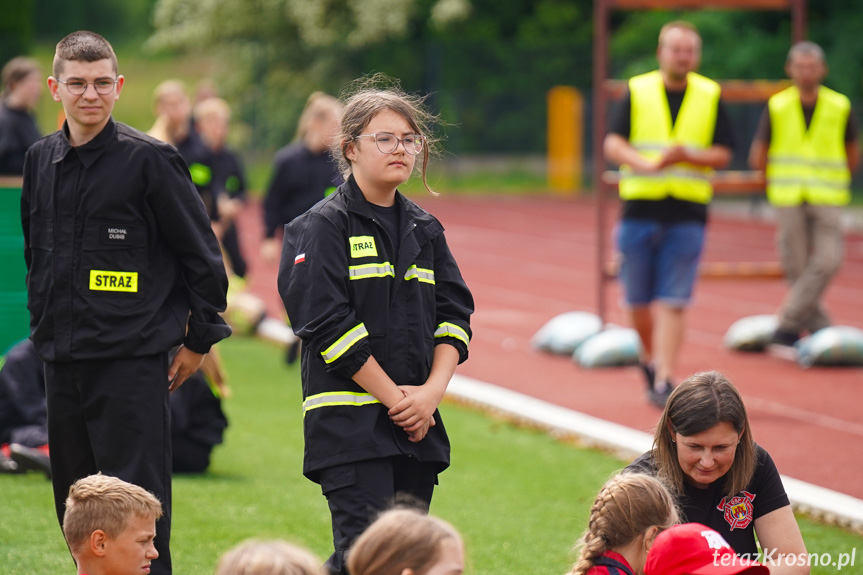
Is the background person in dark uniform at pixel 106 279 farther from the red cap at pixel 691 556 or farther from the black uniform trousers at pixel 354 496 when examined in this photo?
the red cap at pixel 691 556

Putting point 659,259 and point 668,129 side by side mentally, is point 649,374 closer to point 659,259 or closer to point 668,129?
point 659,259

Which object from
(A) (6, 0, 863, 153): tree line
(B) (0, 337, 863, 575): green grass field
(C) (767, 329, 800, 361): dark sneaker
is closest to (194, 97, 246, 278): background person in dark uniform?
(B) (0, 337, 863, 575): green grass field

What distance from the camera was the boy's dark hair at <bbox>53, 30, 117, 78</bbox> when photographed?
431cm

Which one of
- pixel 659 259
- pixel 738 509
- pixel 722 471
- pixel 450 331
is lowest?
pixel 659 259

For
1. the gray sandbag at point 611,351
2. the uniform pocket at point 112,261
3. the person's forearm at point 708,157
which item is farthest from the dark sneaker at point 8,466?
the gray sandbag at point 611,351

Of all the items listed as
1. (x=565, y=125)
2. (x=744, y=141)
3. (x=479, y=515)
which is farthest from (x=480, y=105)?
(x=479, y=515)

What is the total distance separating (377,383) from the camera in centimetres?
393

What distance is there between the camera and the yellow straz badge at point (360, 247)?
4.02m

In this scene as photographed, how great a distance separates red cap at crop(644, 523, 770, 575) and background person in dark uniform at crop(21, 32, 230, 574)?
6.01ft

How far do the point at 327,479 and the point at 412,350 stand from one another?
0.48 metres

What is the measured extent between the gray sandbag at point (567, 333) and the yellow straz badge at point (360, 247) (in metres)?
7.05

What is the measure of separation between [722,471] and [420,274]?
114 centimetres

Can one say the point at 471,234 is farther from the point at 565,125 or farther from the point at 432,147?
the point at 432,147

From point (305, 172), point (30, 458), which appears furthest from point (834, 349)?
point (30, 458)
